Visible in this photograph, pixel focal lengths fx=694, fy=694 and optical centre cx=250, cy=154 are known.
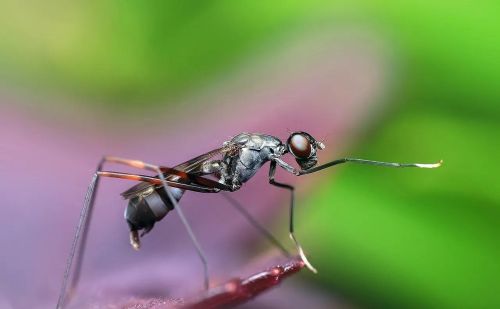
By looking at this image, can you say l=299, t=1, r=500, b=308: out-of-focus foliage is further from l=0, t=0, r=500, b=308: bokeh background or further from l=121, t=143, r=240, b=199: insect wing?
l=121, t=143, r=240, b=199: insect wing

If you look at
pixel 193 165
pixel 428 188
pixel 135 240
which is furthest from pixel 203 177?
pixel 428 188

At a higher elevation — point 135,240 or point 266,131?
point 266,131

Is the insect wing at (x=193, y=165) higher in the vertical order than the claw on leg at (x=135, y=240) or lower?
higher

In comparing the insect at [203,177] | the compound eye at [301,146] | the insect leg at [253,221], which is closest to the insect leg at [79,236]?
the insect at [203,177]

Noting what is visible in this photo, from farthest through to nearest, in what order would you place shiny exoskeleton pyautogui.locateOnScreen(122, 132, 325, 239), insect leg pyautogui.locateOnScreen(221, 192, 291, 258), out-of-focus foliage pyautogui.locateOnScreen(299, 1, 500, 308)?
shiny exoskeleton pyautogui.locateOnScreen(122, 132, 325, 239)
insect leg pyautogui.locateOnScreen(221, 192, 291, 258)
out-of-focus foliage pyautogui.locateOnScreen(299, 1, 500, 308)

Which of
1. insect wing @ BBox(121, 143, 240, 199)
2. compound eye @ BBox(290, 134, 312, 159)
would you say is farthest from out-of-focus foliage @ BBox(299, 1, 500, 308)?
insect wing @ BBox(121, 143, 240, 199)

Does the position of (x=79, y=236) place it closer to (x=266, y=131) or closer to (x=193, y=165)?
(x=193, y=165)

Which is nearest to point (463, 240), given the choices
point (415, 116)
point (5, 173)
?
point (415, 116)

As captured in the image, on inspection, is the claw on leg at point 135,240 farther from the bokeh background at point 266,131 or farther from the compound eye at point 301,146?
the compound eye at point 301,146
